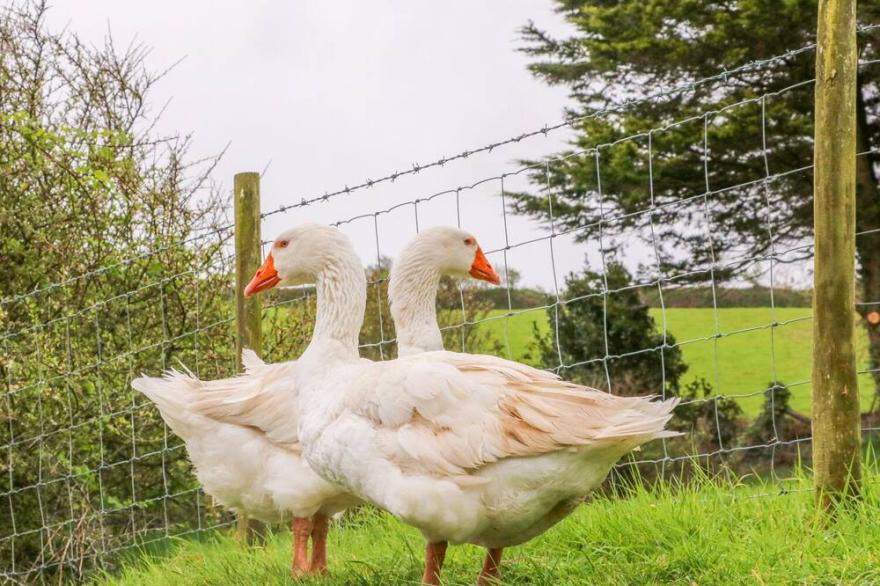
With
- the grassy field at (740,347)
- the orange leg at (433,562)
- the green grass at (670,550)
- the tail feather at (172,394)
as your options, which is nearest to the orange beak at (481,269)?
the green grass at (670,550)

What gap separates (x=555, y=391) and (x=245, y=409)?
2098 millimetres

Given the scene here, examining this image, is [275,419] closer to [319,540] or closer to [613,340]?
[319,540]

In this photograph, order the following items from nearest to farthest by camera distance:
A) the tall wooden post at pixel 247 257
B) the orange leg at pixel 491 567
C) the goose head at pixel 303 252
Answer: the orange leg at pixel 491 567
the goose head at pixel 303 252
the tall wooden post at pixel 247 257

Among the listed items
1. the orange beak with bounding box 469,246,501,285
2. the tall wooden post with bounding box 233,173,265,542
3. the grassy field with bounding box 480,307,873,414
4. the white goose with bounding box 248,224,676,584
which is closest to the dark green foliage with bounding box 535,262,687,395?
the grassy field with bounding box 480,307,873,414

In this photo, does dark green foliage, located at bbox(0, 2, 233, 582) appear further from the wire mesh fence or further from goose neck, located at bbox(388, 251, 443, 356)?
goose neck, located at bbox(388, 251, 443, 356)

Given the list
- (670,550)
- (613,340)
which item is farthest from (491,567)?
(613,340)

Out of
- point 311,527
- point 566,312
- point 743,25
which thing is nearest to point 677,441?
point 566,312

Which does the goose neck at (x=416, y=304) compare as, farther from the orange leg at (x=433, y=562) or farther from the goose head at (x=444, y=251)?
the orange leg at (x=433, y=562)

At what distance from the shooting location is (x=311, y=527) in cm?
563

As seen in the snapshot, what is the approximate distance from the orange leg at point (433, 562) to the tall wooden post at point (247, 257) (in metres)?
2.87

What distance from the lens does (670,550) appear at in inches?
176

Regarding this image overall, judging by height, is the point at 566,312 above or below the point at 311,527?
above

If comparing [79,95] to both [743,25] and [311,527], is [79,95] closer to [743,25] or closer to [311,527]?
[311,527]

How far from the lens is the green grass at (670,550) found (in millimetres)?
4035
